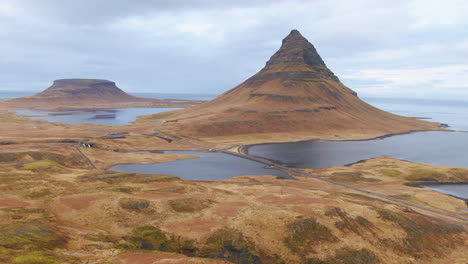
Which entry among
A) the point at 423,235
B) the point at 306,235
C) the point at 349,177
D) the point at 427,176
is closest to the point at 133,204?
the point at 306,235

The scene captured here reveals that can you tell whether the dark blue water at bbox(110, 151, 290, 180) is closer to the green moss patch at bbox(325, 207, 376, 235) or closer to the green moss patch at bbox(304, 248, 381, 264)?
the green moss patch at bbox(325, 207, 376, 235)

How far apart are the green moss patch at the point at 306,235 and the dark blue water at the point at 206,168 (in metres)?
57.1

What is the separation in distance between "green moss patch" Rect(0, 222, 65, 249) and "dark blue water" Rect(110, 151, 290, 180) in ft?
217

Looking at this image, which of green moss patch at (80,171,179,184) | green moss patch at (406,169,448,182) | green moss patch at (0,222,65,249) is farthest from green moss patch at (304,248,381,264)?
green moss patch at (406,169,448,182)

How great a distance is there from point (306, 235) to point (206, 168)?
76.4 m

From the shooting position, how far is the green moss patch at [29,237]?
118 feet

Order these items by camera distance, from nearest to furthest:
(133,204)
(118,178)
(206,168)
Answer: (133,204)
(118,178)
(206,168)

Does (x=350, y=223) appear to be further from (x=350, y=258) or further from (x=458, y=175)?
(x=458, y=175)

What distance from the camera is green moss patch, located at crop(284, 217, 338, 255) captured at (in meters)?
48.1

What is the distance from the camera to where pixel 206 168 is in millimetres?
122750

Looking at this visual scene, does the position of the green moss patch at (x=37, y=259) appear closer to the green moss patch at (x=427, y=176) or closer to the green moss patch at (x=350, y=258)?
the green moss patch at (x=350, y=258)

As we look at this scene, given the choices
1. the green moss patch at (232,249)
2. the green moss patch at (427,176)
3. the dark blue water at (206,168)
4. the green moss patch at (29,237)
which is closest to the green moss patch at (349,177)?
the green moss patch at (427,176)

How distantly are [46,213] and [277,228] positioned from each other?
1660 inches

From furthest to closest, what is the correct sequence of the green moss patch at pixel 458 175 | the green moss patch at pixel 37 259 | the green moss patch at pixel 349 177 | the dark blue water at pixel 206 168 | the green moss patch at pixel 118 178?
the dark blue water at pixel 206 168 → the green moss patch at pixel 458 175 → the green moss patch at pixel 349 177 → the green moss patch at pixel 118 178 → the green moss patch at pixel 37 259
